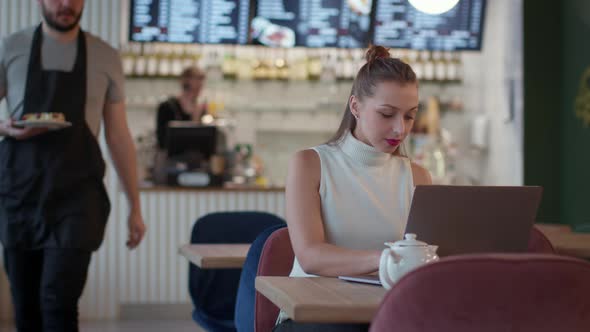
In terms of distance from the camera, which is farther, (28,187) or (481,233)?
(28,187)

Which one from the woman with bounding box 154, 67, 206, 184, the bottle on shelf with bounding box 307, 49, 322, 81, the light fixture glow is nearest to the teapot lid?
the light fixture glow

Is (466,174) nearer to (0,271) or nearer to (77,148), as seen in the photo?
(0,271)

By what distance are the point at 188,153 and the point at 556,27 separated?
2.83 metres

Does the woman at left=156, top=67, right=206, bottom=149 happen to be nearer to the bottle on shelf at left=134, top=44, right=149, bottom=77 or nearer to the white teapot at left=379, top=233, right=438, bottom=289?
the bottle on shelf at left=134, top=44, right=149, bottom=77

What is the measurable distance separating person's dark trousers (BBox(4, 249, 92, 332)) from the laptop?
4.83 ft

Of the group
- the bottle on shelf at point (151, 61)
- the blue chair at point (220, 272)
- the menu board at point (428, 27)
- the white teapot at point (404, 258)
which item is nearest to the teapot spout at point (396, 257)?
the white teapot at point (404, 258)

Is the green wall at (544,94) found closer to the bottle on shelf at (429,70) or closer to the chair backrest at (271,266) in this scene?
the bottle on shelf at (429,70)

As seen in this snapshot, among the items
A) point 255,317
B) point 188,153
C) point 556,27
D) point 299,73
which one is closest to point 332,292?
point 255,317

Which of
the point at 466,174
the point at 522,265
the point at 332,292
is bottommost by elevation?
the point at 466,174

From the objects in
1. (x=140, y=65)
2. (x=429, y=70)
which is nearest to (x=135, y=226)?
(x=140, y=65)

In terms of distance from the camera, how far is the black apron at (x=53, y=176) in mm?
2904

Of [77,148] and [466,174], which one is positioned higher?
[77,148]

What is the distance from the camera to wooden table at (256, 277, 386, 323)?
150 cm

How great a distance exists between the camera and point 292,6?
Answer: 6.79m
